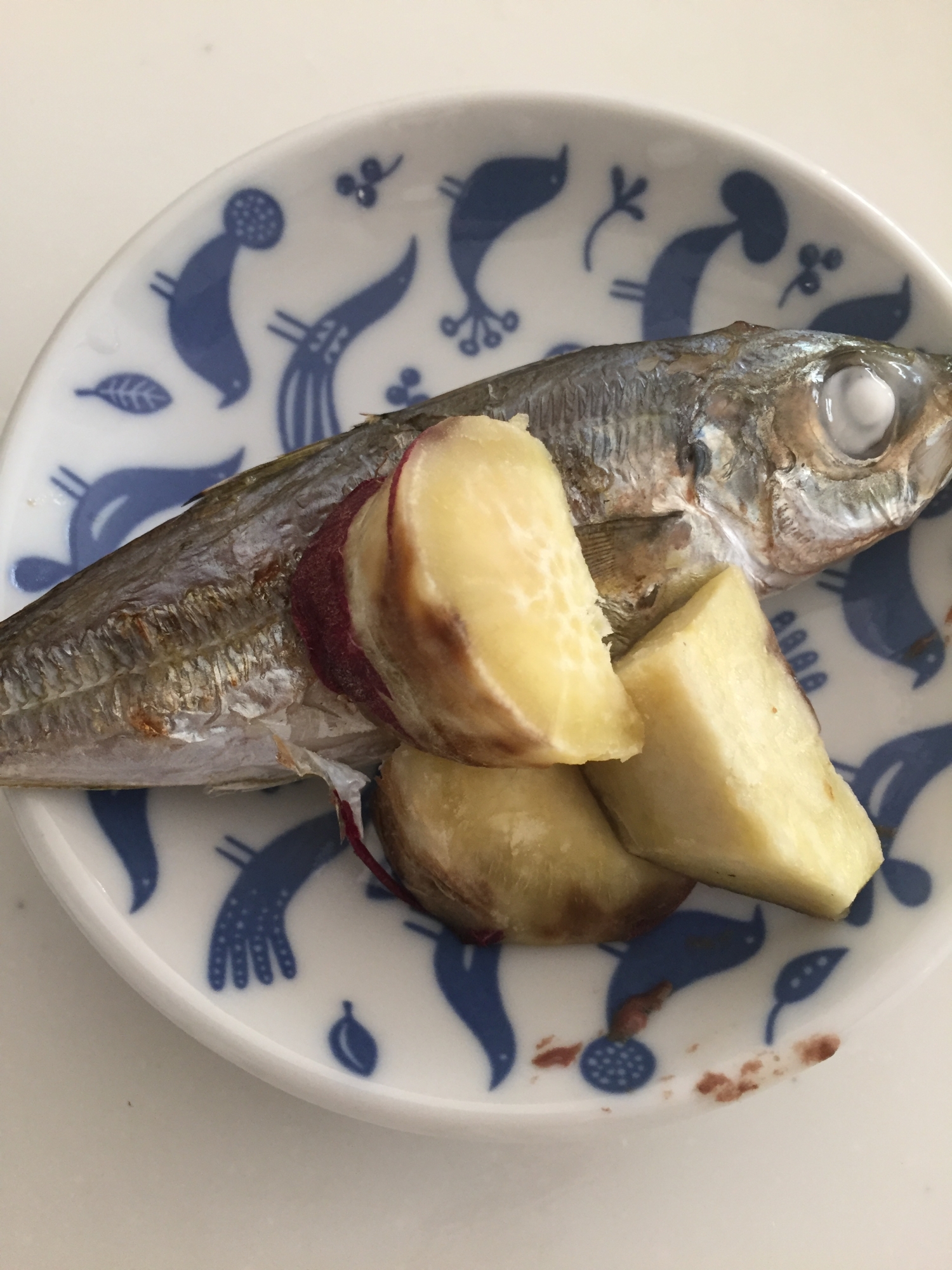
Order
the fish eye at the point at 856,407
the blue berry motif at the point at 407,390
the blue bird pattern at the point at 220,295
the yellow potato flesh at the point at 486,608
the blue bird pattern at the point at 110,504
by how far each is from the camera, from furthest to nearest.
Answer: the blue berry motif at the point at 407,390, the blue bird pattern at the point at 220,295, the blue bird pattern at the point at 110,504, the fish eye at the point at 856,407, the yellow potato flesh at the point at 486,608

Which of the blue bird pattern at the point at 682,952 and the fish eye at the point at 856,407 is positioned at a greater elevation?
the fish eye at the point at 856,407

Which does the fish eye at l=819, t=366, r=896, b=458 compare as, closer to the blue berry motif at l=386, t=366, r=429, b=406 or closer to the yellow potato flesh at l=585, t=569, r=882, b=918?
the yellow potato flesh at l=585, t=569, r=882, b=918

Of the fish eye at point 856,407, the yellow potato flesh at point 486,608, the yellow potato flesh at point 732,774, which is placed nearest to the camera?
the yellow potato flesh at point 486,608

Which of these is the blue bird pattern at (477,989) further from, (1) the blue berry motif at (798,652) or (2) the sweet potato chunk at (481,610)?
(1) the blue berry motif at (798,652)

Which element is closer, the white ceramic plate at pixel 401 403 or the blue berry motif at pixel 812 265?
the white ceramic plate at pixel 401 403

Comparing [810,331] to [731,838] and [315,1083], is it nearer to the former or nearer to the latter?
[731,838]

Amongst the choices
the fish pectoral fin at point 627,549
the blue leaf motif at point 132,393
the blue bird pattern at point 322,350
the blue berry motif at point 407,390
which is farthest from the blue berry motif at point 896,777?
the blue leaf motif at point 132,393

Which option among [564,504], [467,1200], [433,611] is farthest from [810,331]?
[467,1200]

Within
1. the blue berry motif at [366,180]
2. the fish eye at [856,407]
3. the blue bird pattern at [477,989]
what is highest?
the blue berry motif at [366,180]

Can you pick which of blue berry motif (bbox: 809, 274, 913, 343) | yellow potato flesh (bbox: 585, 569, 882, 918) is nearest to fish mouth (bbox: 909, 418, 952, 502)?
blue berry motif (bbox: 809, 274, 913, 343)
